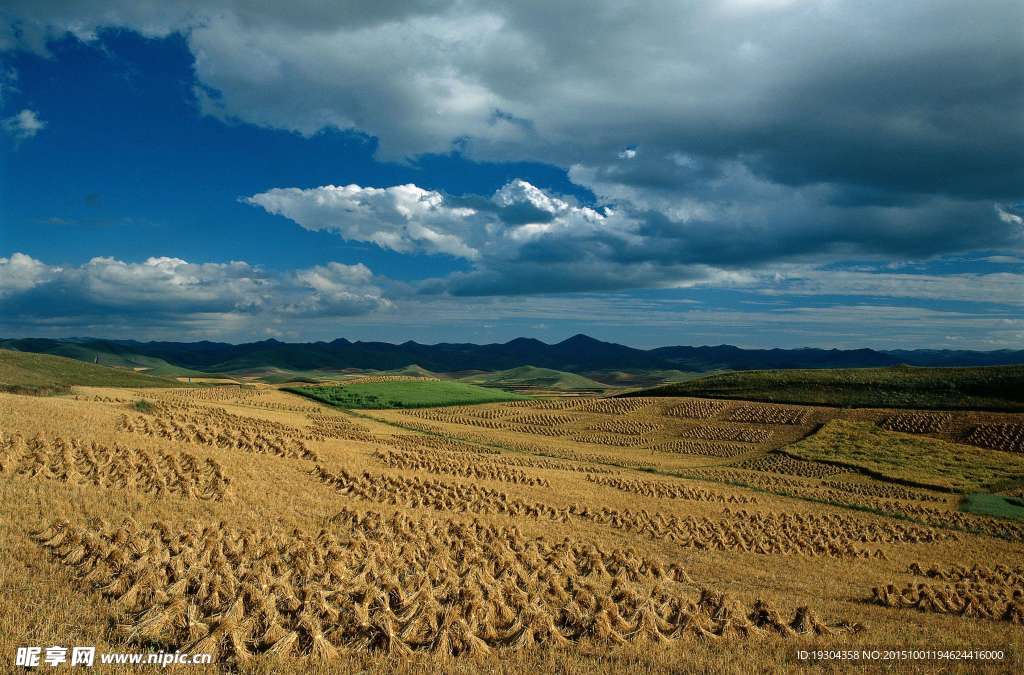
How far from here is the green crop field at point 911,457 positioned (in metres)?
48.8

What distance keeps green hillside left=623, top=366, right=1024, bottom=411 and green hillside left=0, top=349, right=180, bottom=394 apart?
94578 millimetres

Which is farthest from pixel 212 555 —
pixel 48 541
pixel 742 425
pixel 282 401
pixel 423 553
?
pixel 282 401

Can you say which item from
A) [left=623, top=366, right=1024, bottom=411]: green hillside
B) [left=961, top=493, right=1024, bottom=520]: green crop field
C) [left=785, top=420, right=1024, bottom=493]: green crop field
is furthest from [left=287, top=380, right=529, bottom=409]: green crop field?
[left=961, top=493, right=1024, bottom=520]: green crop field

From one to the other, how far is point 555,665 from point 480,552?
7.98 metres

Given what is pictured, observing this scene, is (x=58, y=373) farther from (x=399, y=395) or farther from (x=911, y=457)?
(x=911, y=457)

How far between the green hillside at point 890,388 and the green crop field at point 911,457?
52.9 feet

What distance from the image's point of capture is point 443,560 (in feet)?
56.3

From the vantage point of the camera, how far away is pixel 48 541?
14.4m

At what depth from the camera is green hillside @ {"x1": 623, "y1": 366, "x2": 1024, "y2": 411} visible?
77938mm

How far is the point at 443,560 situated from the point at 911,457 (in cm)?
5685

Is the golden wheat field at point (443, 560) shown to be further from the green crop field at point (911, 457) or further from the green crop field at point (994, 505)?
→ the green crop field at point (911, 457)

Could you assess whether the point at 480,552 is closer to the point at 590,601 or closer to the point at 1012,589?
the point at 590,601

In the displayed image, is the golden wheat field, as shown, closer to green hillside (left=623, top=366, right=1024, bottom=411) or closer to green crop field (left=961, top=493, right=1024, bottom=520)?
green crop field (left=961, top=493, right=1024, bottom=520)

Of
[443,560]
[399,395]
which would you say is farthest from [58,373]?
[443,560]
